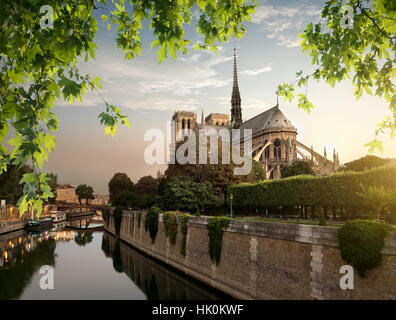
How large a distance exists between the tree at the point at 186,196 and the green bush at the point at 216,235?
1492cm

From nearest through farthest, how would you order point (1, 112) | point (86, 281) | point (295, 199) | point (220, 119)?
point (1, 112), point (86, 281), point (295, 199), point (220, 119)

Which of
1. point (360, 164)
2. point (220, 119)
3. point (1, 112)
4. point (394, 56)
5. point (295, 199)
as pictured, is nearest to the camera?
point (1, 112)

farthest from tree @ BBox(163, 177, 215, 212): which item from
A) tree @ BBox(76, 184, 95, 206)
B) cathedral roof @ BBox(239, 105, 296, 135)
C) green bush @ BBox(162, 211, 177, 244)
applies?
tree @ BBox(76, 184, 95, 206)

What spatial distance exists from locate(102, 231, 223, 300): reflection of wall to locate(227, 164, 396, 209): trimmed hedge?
11.6 meters

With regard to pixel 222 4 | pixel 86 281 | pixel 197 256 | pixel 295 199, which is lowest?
pixel 86 281

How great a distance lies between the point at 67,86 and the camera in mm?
3617

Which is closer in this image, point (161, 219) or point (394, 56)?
point (394, 56)

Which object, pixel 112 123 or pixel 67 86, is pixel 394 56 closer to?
pixel 112 123

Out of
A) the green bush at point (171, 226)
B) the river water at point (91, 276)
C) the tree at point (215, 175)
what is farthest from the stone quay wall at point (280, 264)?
the tree at point (215, 175)

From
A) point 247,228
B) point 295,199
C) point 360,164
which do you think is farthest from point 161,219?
point 360,164

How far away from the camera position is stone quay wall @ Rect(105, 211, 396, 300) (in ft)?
Answer: 32.2

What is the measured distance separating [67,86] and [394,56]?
4.62 meters

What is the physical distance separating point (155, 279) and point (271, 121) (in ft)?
226

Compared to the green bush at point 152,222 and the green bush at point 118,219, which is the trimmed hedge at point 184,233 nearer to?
the green bush at point 152,222
